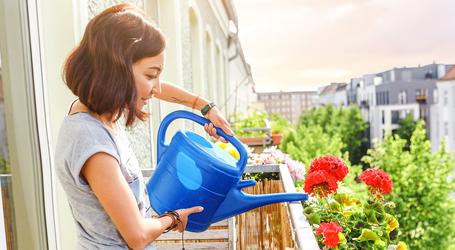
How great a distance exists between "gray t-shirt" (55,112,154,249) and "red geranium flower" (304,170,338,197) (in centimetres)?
81

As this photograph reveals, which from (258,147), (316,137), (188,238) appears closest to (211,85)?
(258,147)

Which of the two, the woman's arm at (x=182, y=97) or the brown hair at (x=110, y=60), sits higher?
the brown hair at (x=110, y=60)

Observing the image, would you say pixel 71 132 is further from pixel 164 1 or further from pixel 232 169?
pixel 164 1

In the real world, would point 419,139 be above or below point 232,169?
below

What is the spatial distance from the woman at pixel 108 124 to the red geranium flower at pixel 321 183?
802 millimetres

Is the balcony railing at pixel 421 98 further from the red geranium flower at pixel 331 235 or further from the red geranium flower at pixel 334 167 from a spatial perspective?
the red geranium flower at pixel 331 235

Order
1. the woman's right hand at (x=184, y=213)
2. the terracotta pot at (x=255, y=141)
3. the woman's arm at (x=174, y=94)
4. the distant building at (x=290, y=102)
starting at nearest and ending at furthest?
the woman's right hand at (x=184, y=213)
the woman's arm at (x=174, y=94)
the terracotta pot at (x=255, y=141)
the distant building at (x=290, y=102)

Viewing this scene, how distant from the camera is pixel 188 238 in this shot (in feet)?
6.72

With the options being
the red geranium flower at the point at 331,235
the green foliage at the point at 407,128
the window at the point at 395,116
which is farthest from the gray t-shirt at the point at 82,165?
the window at the point at 395,116

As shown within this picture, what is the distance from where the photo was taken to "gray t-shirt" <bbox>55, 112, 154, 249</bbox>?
1.06m

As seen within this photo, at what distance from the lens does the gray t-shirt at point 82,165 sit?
106cm

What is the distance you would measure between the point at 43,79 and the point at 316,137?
84.0ft

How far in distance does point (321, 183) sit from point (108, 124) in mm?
955

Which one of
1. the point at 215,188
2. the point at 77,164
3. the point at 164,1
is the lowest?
the point at 215,188
